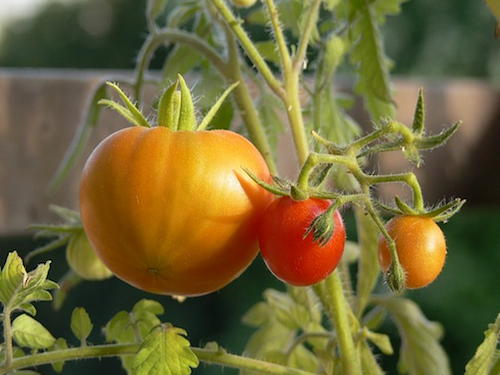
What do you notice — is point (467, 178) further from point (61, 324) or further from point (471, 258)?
point (61, 324)

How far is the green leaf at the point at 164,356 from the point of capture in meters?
0.31

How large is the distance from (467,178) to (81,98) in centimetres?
54

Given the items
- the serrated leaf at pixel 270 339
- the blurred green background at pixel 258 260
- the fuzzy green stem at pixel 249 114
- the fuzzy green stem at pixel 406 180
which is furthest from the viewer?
the blurred green background at pixel 258 260

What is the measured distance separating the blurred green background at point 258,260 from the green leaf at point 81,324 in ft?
0.32

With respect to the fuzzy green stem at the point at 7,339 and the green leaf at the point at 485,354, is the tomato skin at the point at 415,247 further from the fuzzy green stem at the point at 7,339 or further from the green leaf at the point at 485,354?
the fuzzy green stem at the point at 7,339

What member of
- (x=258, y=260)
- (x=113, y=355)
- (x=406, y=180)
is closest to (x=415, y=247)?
(x=406, y=180)

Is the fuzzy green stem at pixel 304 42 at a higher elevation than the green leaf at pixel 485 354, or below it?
Answer: higher

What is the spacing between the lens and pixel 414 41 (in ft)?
10.5

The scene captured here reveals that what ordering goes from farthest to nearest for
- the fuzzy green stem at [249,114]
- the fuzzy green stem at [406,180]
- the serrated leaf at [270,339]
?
the serrated leaf at [270,339] → the fuzzy green stem at [249,114] → the fuzzy green stem at [406,180]

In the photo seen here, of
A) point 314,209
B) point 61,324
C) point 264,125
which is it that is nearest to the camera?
point 314,209

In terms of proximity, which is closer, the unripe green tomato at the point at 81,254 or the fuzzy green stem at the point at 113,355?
the fuzzy green stem at the point at 113,355

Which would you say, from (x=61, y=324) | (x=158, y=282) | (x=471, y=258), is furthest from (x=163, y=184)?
(x=61, y=324)

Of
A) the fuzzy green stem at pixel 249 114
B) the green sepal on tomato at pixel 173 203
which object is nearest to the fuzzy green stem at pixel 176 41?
the fuzzy green stem at pixel 249 114

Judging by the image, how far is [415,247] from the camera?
0.98 ft
